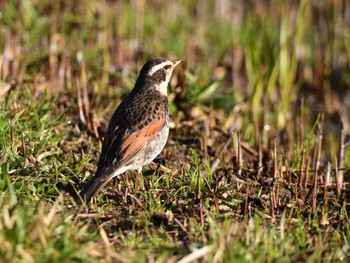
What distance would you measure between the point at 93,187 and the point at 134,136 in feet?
3.18

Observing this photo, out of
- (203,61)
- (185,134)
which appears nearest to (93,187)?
(185,134)

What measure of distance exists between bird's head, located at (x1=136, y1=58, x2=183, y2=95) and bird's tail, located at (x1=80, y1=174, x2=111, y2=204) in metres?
1.86

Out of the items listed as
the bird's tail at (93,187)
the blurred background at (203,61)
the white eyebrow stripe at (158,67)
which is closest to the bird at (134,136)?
the bird's tail at (93,187)

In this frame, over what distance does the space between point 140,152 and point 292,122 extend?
5.15 m

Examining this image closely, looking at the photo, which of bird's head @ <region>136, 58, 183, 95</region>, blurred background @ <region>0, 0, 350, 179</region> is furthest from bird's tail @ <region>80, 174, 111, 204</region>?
blurred background @ <region>0, 0, 350, 179</region>

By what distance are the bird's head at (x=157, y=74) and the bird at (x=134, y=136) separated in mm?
29

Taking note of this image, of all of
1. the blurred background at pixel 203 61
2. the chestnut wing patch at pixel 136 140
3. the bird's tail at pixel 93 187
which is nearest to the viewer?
the bird's tail at pixel 93 187

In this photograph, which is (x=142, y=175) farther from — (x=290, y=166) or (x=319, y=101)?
(x=319, y=101)

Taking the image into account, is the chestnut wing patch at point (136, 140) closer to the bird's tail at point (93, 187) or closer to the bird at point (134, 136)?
the bird at point (134, 136)

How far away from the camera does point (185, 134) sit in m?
9.66

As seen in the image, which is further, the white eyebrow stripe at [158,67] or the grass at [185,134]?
the white eyebrow stripe at [158,67]

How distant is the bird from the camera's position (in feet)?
22.9

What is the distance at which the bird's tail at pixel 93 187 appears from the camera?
665 centimetres

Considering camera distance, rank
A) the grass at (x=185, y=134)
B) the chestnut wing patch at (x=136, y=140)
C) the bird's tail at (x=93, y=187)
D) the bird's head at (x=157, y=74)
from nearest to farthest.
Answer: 1. the grass at (x=185, y=134)
2. the bird's tail at (x=93, y=187)
3. the chestnut wing patch at (x=136, y=140)
4. the bird's head at (x=157, y=74)
